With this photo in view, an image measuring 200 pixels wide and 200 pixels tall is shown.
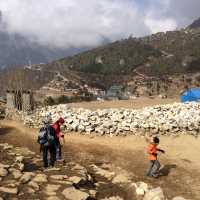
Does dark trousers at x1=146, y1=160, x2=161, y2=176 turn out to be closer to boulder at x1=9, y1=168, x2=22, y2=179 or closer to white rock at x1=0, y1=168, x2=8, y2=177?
boulder at x1=9, y1=168, x2=22, y2=179

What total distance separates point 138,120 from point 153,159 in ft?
31.8

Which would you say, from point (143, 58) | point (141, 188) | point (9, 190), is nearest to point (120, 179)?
point (141, 188)

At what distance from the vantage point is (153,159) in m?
17.5

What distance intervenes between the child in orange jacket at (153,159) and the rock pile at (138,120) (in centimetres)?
814

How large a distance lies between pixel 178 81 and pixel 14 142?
70243 millimetres

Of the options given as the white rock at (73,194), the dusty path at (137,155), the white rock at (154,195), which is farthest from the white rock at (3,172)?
the white rock at (154,195)

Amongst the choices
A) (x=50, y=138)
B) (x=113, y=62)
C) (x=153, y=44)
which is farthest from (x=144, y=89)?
(x=50, y=138)

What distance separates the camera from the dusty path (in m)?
17.2

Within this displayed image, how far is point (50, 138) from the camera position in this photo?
17.5m

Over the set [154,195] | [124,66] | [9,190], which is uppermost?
[124,66]

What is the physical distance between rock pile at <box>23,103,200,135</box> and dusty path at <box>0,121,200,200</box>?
0.85 m

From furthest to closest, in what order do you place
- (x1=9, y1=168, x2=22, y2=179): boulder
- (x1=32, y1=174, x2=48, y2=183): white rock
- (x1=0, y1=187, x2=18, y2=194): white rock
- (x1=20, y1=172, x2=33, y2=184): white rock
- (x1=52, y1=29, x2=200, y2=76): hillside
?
(x1=52, y1=29, x2=200, y2=76): hillside → (x1=9, y1=168, x2=22, y2=179): boulder → (x1=32, y1=174, x2=48, y2=183): white rock → (x1=20, y1=172, x2=33, y2=184): white rock → (x1=0, y1=187, x2=18, y2=194): white rock

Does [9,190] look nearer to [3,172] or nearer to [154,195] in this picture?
[3,172]

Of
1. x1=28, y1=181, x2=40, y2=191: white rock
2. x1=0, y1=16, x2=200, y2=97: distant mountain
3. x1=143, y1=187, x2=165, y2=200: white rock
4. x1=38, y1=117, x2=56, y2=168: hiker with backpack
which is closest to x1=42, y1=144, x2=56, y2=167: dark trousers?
x1=38, y1=117, x2=56, y2=168: hiker with backpack
